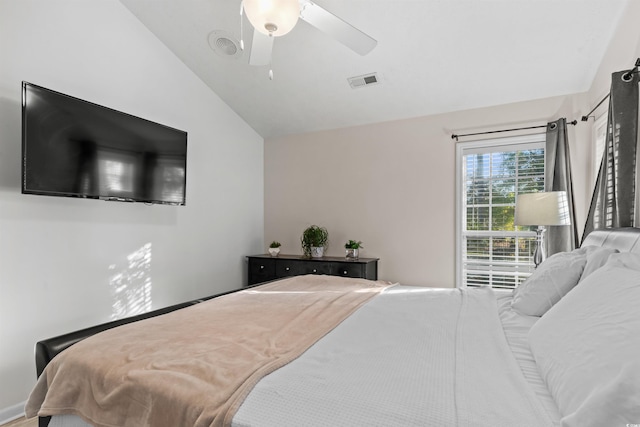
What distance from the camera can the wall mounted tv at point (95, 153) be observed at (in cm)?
204

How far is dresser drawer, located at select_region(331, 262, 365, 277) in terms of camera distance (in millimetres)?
3484

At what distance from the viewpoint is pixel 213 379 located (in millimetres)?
962

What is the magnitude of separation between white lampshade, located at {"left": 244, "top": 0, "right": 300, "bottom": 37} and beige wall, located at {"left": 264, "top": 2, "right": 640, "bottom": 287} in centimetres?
229

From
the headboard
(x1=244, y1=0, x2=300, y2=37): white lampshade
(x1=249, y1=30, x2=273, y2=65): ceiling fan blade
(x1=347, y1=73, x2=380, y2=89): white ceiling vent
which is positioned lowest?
the headboard

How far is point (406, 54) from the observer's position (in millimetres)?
2977

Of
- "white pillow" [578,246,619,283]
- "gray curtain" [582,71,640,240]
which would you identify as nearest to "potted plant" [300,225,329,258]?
"gray curtain" [582,71,640,240]

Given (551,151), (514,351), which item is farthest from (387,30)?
(514,351)

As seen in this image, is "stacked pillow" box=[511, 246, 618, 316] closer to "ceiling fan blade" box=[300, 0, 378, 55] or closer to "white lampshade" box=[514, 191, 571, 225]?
"white lampshade" box=[514, 191, 571, 225]

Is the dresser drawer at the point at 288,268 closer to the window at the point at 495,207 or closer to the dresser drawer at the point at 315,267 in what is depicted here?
the dresser drawer at the point at 315,267

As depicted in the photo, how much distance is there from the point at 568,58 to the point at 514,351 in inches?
105

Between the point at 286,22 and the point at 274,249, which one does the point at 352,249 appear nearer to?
the point at 274,249

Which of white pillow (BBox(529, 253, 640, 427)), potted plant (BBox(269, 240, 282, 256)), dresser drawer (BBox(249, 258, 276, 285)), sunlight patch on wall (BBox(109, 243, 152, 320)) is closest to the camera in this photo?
white pillow (BBox(529, 253, 640, 427))

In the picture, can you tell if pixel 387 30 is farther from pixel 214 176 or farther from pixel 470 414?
pixel 470 414

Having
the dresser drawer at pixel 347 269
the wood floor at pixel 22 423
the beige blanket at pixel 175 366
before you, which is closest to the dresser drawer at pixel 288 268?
the dresser drawer at pixel 347 269
